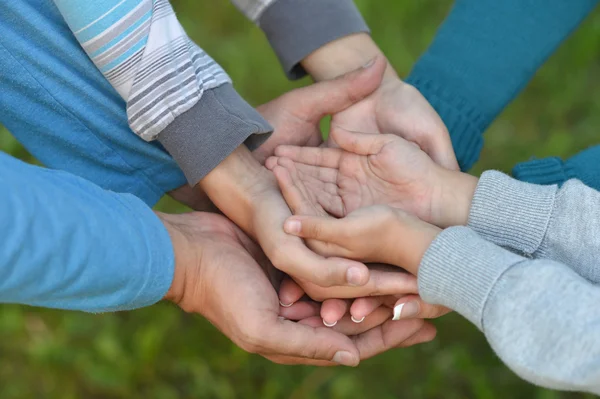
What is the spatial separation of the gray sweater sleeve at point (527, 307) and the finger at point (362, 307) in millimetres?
135

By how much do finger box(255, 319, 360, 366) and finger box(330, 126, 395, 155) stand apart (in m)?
0.27

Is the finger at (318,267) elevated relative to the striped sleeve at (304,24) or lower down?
lower down

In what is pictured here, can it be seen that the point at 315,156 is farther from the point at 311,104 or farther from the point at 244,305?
the point at 244,305

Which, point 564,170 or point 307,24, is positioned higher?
point 307,24

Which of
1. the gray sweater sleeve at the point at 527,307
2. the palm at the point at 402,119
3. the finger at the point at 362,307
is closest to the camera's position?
the gray sweater sleeve at the point at 527,307

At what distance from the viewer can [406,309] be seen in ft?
2.97

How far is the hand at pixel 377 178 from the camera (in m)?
0.95

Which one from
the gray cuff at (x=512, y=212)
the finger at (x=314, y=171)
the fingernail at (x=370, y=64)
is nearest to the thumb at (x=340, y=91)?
the fingernail at (x=370, y=64)

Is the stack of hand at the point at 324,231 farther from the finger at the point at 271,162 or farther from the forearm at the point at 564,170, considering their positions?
the forearm at the point at 564,170

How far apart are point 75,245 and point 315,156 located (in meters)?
0.42

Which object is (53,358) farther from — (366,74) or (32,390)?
(366,74)

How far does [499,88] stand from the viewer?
→ 44.8 inches

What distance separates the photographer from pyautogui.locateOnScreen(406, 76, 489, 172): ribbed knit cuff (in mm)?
1101

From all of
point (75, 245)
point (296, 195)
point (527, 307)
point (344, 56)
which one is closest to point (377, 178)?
point (296, 195)
